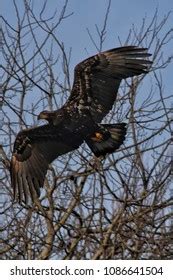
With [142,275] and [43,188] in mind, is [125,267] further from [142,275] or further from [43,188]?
[43,188]

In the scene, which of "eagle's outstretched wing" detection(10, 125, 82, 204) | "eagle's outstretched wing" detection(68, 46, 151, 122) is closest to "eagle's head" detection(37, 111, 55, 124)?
"eagle's outstretched wing" detection(10, 125, 82, 204)

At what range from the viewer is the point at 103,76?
861cm

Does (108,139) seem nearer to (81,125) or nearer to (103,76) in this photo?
(81,125)

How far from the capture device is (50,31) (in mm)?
8461

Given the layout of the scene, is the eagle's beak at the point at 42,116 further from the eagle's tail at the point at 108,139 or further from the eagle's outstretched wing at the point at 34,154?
the eagle's tail at the point at 108,139

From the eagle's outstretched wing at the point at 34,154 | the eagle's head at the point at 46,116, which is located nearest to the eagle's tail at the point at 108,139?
Answer: the eagle's outstretched wing at the point at 34,154

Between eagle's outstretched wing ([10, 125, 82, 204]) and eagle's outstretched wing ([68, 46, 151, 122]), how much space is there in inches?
14.9

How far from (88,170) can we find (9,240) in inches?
40.8

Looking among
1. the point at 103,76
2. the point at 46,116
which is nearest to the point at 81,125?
the point at 46,116

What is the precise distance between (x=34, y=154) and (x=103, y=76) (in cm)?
102

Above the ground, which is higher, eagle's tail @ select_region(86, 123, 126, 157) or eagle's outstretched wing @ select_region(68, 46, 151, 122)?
eagle's outstretched wing @ select_region(68, 46, 151, 122)

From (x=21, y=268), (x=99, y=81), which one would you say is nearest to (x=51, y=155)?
(x=99, y=81)

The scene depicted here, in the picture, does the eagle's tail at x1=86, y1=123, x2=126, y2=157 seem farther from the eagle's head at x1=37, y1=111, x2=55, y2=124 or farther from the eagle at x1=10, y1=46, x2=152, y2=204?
the eagle's head at x1=37, y1=111, x2=55, y2=124

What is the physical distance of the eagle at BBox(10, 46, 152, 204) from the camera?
7949mm
